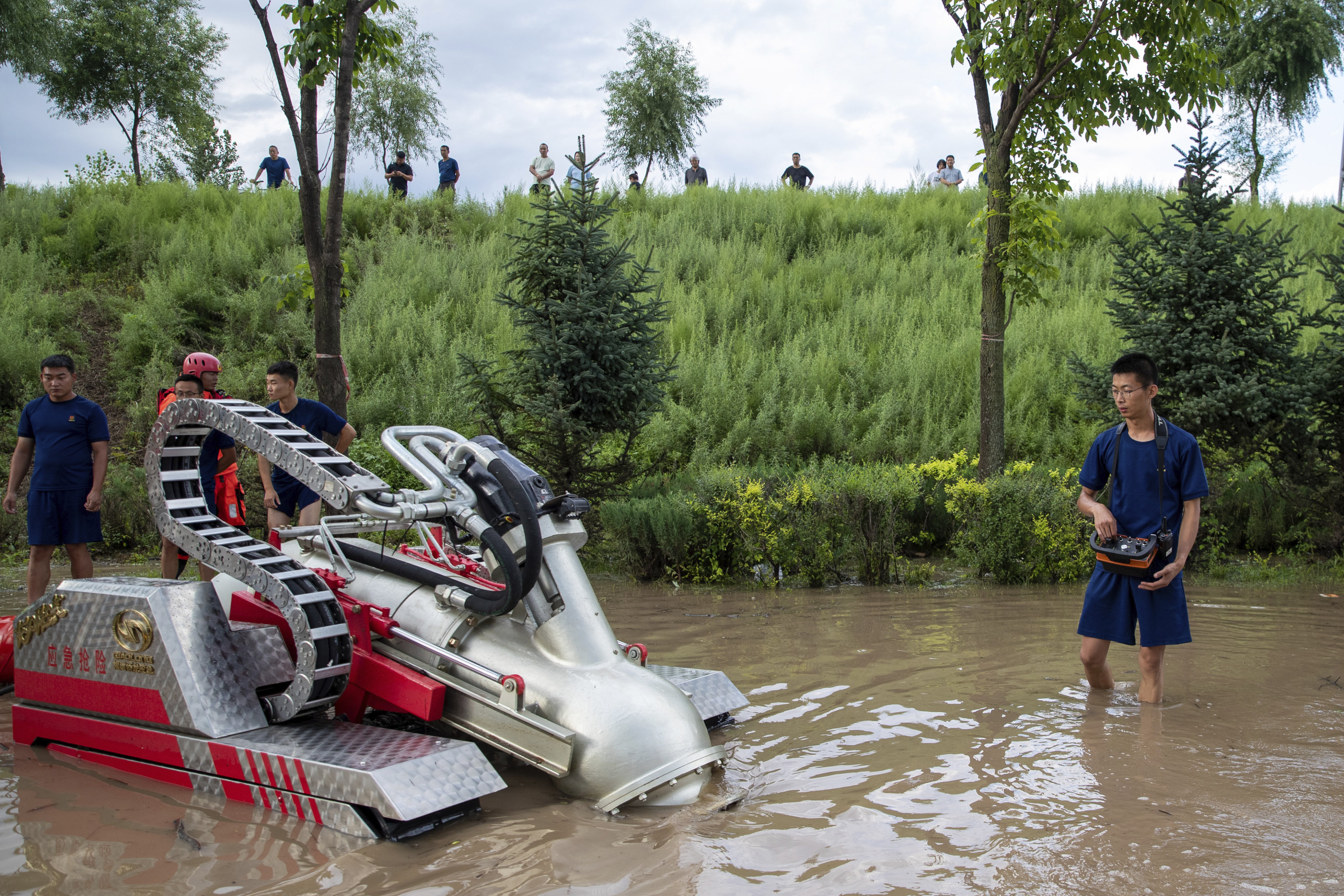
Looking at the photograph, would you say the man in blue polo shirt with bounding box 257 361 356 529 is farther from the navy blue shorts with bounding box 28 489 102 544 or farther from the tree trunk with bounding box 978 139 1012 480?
the tree trunk with bounding box 978 139 1012 480

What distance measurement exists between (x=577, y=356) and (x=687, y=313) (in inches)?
242

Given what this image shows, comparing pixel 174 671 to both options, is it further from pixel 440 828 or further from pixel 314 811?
pixel 440 828

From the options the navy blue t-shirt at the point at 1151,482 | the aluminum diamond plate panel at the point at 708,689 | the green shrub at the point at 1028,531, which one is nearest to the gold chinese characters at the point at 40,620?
the aluminum diamond plate panel at the point at 708,689

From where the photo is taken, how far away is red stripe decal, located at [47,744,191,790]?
383cm

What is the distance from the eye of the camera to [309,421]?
6680mm

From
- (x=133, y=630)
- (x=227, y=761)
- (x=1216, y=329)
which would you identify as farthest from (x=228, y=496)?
(x=1216, y=329)

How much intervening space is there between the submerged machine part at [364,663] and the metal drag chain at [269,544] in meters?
0.01

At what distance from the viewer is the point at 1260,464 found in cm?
1064

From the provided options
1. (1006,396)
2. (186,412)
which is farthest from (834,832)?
(1006,396)

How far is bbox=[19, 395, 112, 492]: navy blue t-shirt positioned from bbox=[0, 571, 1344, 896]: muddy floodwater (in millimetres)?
2223

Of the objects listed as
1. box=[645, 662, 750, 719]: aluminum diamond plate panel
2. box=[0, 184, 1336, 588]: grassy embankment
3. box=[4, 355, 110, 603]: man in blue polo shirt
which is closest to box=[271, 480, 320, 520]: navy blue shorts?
box=[4, 355, 110, 603]: man in blue polo shirt

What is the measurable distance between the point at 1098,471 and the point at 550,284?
632 cm

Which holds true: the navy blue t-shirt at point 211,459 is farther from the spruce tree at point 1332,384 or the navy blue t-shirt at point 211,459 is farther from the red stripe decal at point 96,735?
the spruce tree at point 1332,384

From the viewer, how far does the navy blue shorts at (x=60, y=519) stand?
636cm
